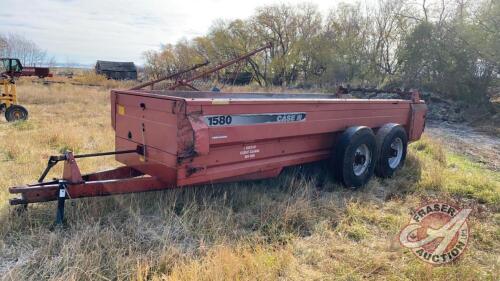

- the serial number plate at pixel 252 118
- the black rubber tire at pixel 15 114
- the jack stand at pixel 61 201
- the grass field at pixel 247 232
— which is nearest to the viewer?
the grass field at pixel 247 232

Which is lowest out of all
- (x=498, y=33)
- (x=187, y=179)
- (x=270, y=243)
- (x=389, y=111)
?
(x=270, y=243)

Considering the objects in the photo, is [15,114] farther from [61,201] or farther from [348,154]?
[348,154]

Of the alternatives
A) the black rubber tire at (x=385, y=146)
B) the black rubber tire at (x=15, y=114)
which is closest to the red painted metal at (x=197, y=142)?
the black rubber tire at (x=385, y=146)

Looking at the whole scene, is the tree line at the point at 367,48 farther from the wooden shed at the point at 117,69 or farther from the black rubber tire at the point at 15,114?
the black rubber tire at the point at 15,114

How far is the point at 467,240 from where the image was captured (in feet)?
11.8

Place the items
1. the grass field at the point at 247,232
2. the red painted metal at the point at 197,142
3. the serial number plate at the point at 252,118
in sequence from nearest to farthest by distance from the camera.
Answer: the grass field at the point at 247,232, the red painted metal at the point at 197,142, the serial number plate at the point at 252,118

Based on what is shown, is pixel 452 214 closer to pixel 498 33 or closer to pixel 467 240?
pixel 467 240

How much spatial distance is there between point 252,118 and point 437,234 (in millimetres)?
2139

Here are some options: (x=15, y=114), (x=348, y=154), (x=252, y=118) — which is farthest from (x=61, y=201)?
(x=15, y=114)

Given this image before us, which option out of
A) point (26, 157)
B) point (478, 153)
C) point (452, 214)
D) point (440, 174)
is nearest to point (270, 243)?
point (452, 214)

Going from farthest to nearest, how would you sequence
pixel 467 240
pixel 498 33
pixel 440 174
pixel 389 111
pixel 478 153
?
1. pixel 498 33
2. pixel 478 153
3. pixel 389 111
4. pixel 440 174
5. pixel 467 240

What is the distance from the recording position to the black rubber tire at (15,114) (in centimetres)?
992

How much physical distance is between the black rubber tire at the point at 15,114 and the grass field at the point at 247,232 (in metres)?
5.49

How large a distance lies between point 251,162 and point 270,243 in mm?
896
